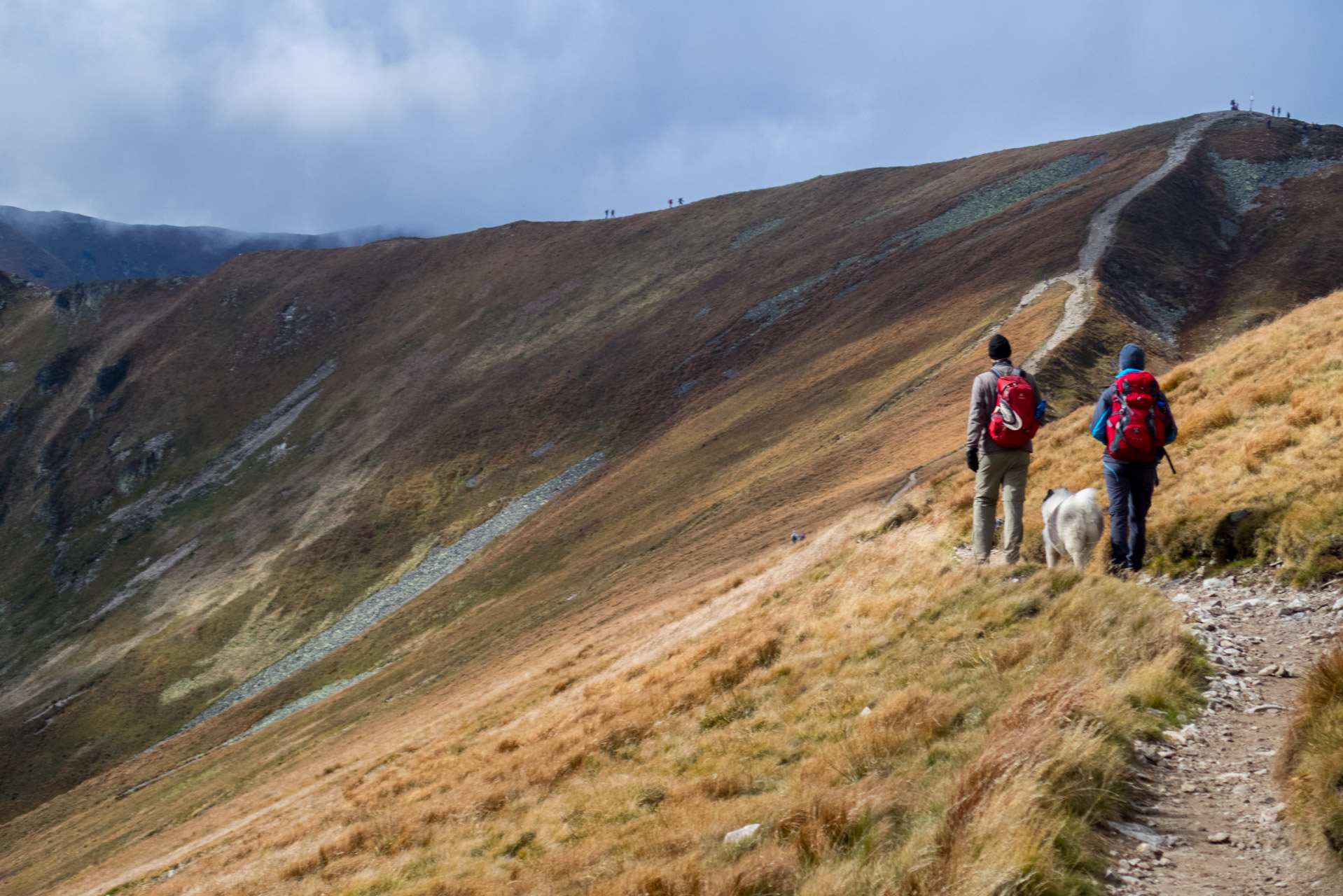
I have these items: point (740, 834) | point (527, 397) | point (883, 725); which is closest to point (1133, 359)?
point (883, 725)

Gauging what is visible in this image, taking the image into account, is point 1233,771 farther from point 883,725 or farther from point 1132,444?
point 1132,444

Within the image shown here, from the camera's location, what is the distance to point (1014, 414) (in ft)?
34.8

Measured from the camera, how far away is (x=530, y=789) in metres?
11.8

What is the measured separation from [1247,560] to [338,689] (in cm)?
4602

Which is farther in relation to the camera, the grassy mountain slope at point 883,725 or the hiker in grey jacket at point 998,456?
the hiker in grey jacket at point 998,456

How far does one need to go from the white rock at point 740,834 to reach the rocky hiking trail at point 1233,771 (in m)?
2.78

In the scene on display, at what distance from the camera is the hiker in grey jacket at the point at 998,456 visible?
35.7 ft

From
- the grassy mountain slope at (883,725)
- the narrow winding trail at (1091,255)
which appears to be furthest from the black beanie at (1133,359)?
the narrow winding trail at (1091,255)

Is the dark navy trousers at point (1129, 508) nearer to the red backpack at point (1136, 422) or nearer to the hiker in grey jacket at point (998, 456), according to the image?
the red backpack at point (1136, 422)

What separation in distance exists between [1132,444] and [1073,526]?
1282mm

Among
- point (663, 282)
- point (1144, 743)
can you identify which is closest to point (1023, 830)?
point (1144, 743)

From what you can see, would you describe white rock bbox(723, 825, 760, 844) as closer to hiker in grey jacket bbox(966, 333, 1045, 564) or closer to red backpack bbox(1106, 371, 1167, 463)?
hiker in grey jacket bbox(966, 333, 1045, 564)

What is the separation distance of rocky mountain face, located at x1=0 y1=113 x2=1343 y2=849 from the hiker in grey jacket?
13.7m

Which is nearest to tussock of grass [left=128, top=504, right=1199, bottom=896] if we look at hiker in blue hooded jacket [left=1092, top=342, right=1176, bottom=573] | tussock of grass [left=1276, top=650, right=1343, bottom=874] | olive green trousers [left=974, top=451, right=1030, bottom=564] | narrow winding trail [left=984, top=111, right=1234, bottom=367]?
olive green trousers [left=974, top=451, right=1030, bottom=564]
